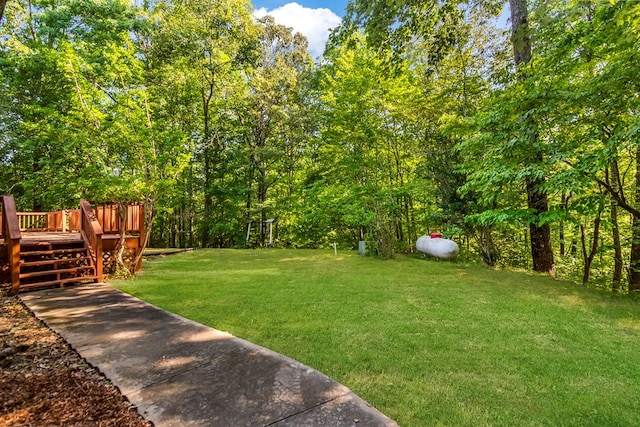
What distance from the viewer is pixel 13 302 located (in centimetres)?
436

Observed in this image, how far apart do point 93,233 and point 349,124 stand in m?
9.18

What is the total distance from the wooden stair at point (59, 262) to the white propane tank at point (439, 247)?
7.52 m

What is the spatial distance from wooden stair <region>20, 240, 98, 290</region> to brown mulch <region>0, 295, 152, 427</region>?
2686 millimetres

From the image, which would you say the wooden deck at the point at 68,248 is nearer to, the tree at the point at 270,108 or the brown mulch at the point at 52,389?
the brown mulch at the point at 52,389

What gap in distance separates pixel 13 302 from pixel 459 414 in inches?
219

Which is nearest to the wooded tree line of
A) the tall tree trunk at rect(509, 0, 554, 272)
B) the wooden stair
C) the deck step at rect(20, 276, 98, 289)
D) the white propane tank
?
the tall tree trunk at rect(509, 0, 554, 272)

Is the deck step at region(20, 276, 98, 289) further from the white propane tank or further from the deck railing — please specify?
the white propane tank

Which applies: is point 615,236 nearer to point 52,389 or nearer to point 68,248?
point 52,389

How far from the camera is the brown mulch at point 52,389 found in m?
1.72

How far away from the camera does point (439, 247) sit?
8359 mm

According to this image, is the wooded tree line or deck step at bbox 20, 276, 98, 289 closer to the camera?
the wooded tree line

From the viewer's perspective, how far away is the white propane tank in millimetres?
8203

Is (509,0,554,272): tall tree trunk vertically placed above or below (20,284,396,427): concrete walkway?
above

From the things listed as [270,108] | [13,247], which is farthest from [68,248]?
[270,108]
